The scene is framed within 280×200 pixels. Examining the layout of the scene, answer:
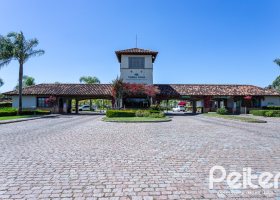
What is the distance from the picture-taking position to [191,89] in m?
45.6

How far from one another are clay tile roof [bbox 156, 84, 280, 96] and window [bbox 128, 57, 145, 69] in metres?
5.80

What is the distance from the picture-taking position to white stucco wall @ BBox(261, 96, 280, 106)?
144 ft

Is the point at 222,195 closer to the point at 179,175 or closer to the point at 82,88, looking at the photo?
the point at 179,175

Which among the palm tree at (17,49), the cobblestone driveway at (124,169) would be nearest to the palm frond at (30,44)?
the palm tree at (17,49)

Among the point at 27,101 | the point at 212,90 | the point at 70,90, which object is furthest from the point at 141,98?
the point at 27,101

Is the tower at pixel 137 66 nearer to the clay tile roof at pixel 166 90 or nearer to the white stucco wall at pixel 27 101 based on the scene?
the clay tile roof at pixel 166 90

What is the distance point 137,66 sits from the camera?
41219 millimetres

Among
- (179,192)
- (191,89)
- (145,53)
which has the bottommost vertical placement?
(179,192)

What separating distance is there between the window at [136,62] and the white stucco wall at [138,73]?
1.56 feet

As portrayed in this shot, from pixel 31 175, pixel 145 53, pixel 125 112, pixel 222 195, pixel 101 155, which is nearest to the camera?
pixel 222 195

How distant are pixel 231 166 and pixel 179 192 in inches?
96.7

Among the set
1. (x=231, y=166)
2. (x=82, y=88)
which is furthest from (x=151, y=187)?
(x=82, y=88)

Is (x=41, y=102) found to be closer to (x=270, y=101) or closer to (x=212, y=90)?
(x=212, y=90)

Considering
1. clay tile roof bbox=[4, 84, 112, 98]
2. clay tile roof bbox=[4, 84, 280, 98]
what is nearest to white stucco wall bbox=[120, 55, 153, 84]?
clay tile roof bbox=[4, 84, 280, 98]
